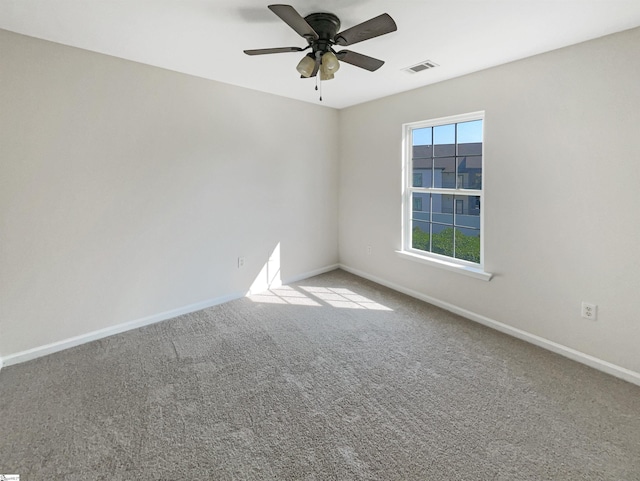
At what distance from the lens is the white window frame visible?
3043mm

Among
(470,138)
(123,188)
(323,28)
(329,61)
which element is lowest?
(123,188)

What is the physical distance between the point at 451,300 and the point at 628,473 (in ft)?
6.21

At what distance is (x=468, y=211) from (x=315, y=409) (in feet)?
8.03

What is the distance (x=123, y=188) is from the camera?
2775 mm

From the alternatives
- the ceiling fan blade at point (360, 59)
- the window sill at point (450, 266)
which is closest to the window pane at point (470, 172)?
the window sill at point (450, 266)

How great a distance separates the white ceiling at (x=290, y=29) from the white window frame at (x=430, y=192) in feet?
1.80

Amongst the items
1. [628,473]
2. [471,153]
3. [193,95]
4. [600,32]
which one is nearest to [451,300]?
[471,153]

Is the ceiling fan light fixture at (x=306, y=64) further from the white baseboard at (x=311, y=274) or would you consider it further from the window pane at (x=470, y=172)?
the white baseboard at (x=311, y=274)

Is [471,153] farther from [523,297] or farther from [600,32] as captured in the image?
[523,297]

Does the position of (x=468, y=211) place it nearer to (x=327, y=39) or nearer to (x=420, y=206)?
(x=420, y=206)

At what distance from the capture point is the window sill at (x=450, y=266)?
301 centimetres

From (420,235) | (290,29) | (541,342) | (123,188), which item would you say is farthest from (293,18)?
(541,342)

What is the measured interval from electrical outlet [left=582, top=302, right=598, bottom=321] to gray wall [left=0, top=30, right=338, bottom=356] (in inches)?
123

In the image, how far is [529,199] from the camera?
2.63 meters
